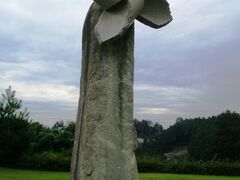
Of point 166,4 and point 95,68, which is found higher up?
point 166,4

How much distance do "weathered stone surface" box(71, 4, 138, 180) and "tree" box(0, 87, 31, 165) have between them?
85.8 feet

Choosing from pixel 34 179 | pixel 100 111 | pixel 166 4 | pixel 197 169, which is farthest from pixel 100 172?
pixel 197 169

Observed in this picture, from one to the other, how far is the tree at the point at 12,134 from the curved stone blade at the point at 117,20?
26.4 m

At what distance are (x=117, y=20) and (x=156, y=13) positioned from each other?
0.51 m

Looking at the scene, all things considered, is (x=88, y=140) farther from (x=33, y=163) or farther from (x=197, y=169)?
(x=197, y=169)

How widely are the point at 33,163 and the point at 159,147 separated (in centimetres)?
3794

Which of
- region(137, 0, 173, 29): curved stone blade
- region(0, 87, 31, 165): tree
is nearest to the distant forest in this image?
region(0, 87, 31, 165): tree

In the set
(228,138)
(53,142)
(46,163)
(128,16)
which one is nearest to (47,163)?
(46,163)

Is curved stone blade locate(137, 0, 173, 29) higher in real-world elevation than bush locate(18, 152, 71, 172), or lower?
higher

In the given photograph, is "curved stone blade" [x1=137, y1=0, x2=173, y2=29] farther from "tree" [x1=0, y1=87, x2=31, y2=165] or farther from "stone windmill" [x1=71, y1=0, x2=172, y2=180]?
"tree" [x1=0, y1=87, x2=31, y2=165]

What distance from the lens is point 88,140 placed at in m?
3.74

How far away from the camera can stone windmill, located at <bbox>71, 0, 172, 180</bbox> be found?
144 inches

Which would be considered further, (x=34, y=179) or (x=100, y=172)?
(x=34, y=179)

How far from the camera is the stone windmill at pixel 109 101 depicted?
367cm
